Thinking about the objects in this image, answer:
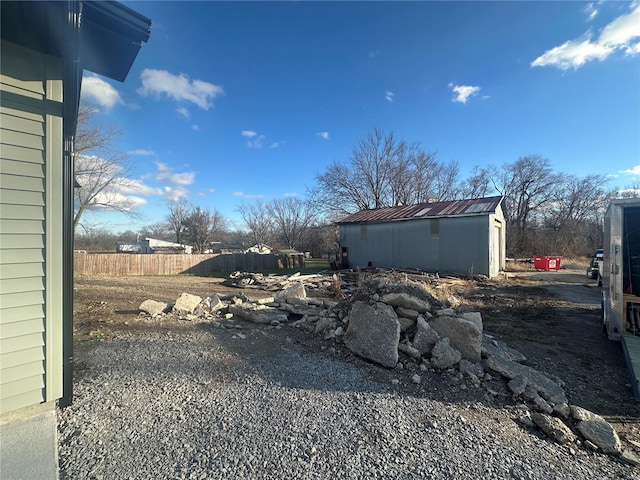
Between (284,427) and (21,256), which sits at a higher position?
(21,256)

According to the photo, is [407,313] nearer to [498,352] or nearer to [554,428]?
[498,352]

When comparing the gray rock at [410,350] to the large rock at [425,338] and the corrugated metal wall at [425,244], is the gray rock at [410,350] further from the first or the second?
the corrugated metal wall at [425,244]

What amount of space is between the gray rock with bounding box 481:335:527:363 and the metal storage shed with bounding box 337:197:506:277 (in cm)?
1062

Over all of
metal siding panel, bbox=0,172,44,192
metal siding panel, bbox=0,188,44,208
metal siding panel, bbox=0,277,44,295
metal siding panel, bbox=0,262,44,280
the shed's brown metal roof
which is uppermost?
the shed's brown metal roof

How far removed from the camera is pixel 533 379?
3553 mm

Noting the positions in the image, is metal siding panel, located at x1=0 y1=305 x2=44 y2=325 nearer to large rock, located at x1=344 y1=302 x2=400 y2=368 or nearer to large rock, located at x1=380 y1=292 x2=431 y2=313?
large rock, located at x1=344 y1=302 x2=400 y2=368

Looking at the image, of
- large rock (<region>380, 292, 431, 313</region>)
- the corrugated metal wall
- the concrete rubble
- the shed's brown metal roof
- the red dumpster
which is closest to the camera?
the concrete rubble

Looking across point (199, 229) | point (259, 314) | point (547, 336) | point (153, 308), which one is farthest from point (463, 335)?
point (199, 229)

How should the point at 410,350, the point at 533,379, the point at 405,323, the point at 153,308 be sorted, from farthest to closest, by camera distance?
the point at 153,308
the point at 405,323
the point at 410,350
the point at 533,379

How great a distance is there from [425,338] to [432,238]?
12505 millimetres

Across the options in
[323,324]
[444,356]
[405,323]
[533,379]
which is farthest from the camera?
[323,324]

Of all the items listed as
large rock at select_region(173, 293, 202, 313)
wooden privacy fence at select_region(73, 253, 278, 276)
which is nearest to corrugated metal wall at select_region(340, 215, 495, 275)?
wooden privacy fence at select_region(73, 253, 278, 276)

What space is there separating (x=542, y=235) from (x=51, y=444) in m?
39.9

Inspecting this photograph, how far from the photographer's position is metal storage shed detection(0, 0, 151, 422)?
2230 mm
